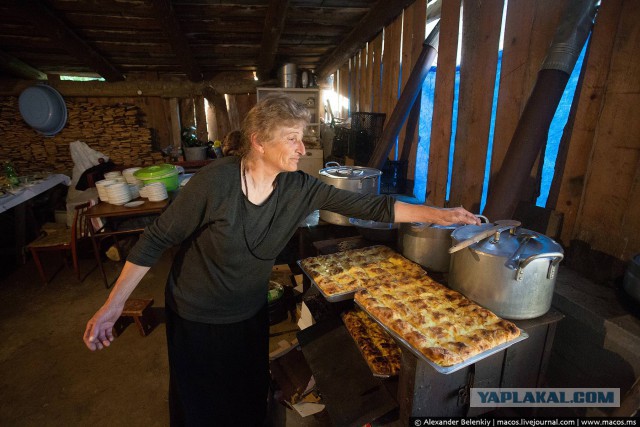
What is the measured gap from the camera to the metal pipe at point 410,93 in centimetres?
395

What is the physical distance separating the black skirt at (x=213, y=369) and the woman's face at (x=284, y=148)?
4.04ft

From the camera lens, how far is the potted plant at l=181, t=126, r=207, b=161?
8.71 m

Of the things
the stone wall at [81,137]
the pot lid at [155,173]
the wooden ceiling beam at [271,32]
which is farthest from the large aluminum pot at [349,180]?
the stone wall at [81,137]

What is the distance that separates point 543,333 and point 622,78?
1714mm

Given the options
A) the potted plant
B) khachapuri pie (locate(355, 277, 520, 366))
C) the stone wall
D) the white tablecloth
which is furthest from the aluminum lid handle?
the stone wall

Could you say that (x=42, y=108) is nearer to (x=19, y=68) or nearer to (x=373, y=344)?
(x=19, y=68)

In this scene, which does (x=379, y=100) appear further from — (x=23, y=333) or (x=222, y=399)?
(x=23, y=333)

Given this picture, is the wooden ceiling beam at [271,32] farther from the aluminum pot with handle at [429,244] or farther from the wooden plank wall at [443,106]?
the aluminum pot with handle at [429,244]

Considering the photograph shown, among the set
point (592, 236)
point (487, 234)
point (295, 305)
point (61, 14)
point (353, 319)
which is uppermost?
point (61, 14)

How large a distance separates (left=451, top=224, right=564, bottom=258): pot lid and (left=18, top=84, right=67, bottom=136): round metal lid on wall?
10.3 metres

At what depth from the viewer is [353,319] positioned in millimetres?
2711

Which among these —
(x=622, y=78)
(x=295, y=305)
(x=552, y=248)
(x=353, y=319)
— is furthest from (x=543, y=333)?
(x=295, y=305)

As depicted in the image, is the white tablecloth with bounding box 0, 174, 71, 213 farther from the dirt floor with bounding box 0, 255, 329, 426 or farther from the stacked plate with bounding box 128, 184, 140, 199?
the stacked plate with bounding box 128, 184, 140, 199

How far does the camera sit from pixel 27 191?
625cm
